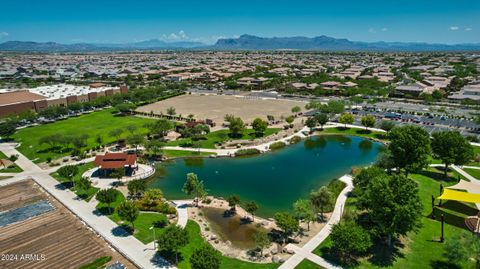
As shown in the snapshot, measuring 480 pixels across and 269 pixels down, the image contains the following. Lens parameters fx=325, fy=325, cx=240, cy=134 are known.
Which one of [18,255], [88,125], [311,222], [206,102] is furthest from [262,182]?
[206,102]

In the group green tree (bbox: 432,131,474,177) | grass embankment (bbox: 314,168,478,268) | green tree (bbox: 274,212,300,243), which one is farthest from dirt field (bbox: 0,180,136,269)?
green tree (bbox: 432,131,474,177)

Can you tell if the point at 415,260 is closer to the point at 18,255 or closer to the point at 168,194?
the point at 168,194

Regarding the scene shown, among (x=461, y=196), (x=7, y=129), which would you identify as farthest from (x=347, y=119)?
(x=7, y=129)

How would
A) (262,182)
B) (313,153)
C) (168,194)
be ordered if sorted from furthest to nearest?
1. (313,153)
2. (262,182)
3. (168,194)

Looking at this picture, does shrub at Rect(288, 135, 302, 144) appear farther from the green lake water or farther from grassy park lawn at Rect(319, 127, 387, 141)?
Answer: grassy park lawn at Rect(319, 127, 387, 141)

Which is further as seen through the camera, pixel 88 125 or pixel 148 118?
pixel 148 118

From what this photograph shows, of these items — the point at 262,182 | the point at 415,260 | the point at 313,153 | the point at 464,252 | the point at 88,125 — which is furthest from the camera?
the point at 88,125
